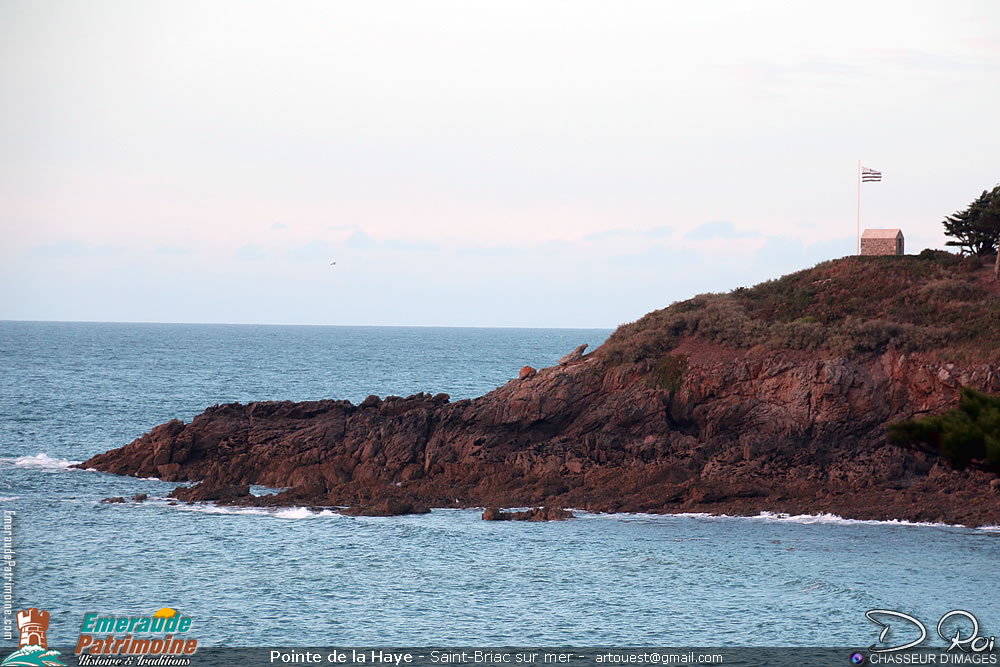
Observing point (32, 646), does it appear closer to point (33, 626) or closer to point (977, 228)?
point (33, 626)

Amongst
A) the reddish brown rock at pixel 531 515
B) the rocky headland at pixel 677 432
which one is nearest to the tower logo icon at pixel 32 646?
the rocky headland at pixel 677 432

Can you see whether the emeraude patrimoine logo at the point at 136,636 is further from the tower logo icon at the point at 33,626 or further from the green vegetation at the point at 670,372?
the green vegetation at the point at 670,372

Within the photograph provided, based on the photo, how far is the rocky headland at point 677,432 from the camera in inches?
1679

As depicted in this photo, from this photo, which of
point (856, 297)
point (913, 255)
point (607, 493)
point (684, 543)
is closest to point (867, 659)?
point (684, 543)

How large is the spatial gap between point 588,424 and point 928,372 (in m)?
15.3

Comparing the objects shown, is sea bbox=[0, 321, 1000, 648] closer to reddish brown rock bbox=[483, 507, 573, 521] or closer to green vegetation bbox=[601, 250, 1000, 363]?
reddish brown rock bbox=[483, 507, 573, 521]

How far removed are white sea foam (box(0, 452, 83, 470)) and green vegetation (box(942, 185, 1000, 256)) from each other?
50.6 meters

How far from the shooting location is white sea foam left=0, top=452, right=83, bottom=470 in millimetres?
52094

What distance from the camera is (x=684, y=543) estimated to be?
118ft

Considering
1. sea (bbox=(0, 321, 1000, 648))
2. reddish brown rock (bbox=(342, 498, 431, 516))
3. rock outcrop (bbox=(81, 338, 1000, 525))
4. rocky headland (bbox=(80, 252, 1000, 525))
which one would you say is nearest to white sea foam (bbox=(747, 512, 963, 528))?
sea (bbox=(0, 321, 1000, 648))

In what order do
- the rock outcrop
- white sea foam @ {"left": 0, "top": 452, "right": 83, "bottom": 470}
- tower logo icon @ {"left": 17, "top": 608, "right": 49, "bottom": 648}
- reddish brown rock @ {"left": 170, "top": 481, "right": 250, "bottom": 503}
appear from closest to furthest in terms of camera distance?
tower logo icon @ {"left": 17, "top": 608, "right": 49, "bottom": 648}
the rock outcrop
reddish brown rock @ {"left": 170, "top": 481, "right": 250, "bottom": 503}
white sea foam @ {"left": 0, "top": 452, "right": 83, "bottom": 470}

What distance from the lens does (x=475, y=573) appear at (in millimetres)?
32031

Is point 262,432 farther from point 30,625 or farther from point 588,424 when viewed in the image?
point 30,625

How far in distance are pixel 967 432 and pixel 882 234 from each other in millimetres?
29758
